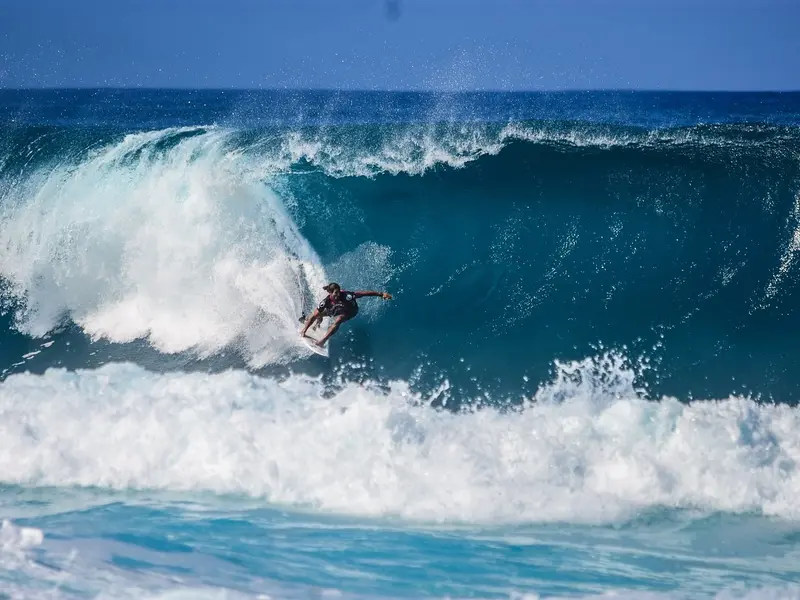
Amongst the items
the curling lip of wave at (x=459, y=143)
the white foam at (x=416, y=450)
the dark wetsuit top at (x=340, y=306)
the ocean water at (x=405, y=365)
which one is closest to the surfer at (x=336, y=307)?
the dark wetsuit top at (x=340, y=306)

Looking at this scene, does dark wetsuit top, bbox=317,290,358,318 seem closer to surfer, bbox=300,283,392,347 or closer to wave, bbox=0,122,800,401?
surfer, bbox=300,283,392,347

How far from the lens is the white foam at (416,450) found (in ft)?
23.6

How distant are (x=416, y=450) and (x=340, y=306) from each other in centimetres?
204

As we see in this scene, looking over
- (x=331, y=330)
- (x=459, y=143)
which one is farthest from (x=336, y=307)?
(x=459, y=143)

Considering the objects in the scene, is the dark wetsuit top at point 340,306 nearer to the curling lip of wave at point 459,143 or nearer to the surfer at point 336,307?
the surfer at point 336,307

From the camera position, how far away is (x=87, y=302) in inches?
433

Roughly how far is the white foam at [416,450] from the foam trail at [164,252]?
A: 1604 millimetres

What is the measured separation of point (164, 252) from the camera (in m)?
10.7

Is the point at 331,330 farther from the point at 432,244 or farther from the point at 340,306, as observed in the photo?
the point at 432,244

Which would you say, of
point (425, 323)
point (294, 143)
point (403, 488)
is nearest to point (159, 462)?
point (403, 488)

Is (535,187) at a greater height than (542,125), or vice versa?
(542,125)

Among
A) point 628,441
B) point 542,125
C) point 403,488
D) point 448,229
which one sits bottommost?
point 403,488

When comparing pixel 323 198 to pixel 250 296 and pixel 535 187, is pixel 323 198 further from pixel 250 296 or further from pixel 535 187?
pixel 535 187

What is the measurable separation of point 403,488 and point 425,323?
3.34m
